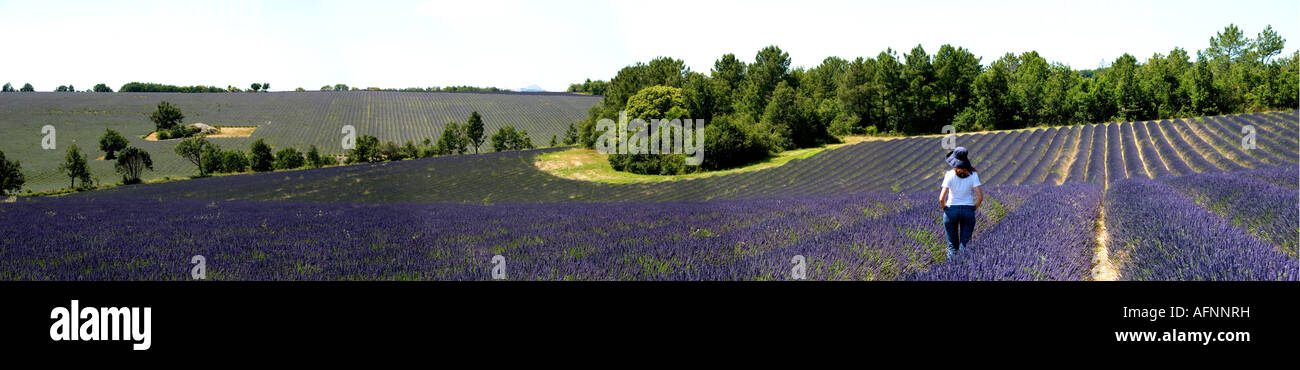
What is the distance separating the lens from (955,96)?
47.6 metres

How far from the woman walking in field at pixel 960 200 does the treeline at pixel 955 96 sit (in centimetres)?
3018

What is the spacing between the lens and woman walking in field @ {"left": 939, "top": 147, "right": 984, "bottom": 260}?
4582 millimetres

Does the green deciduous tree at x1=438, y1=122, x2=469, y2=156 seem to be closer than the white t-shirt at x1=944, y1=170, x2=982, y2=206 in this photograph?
No

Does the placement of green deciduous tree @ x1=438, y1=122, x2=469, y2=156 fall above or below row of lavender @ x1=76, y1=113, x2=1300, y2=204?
above

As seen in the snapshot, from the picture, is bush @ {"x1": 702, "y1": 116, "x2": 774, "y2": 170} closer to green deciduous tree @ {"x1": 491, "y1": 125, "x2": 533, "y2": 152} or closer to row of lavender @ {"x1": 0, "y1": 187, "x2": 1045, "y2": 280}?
row of lavender @ {"x1": 0, "y1": 187, "x2": 1045, "y2": 280}

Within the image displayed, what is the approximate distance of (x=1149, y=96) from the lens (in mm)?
44219

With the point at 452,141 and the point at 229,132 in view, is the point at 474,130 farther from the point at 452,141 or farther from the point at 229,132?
the point at 229,132

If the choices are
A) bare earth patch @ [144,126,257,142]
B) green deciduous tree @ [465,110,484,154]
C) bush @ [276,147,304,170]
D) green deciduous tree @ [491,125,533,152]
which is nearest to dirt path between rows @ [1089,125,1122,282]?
bush @ [276,147,304,170]

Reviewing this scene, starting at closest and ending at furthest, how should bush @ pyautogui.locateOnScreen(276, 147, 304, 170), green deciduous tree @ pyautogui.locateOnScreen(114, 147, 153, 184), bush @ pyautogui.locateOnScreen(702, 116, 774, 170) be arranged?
green deciduous tree @ pyautogui.locateOnScreen(114, 147, 153, 184), bush @ pyautogui.locateOnScreen(702, 116, 774, 170), bush @ pyautogui.locateOnScreen(276, 147, 304, 170)

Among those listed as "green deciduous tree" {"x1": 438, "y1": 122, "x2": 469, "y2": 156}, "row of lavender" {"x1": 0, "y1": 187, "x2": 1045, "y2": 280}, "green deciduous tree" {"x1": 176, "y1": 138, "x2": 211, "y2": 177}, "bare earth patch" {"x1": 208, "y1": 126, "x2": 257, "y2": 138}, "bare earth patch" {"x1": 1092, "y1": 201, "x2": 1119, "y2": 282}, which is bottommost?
"bare earth patch" {"x1": 1092, "y1": 201, "x2": 1119, "y2": 282}

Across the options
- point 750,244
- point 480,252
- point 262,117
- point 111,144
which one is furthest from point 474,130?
point 750,244
